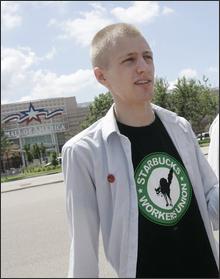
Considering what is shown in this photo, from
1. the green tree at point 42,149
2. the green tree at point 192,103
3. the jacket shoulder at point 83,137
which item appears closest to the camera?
the jacket shoulder at point 83,137

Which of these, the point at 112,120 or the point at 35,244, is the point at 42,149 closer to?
the point at 35,244

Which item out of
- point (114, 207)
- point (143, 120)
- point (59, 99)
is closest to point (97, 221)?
point (114, 207)

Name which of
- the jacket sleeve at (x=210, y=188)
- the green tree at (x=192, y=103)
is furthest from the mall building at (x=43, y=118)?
the jacket sleeve at (x=210, y=188)

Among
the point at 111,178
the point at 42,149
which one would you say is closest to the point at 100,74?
the point at 111,178

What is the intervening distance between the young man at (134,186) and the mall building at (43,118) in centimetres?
4008

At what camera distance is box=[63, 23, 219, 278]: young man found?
128cm

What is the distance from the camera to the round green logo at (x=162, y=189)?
52.6 inches

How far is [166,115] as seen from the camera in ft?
4.99

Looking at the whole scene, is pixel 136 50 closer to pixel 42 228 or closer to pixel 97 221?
pixel 97 221

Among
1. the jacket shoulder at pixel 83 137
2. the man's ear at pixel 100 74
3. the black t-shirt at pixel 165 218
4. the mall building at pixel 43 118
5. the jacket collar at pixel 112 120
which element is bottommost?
the black t-shirt at pixel 165 218

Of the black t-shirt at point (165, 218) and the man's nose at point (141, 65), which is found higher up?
the man's nose at point (141, 65)

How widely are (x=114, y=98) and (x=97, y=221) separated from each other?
0.45 meters

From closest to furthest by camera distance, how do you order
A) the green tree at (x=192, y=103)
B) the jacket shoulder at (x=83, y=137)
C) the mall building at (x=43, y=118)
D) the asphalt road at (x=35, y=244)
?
the jacket shoulder at (x=83, y=137) < the asphalt road at (x=35, y=244) < the green tree at (x=192, y=103) < the mall building at (x=43, y=118)

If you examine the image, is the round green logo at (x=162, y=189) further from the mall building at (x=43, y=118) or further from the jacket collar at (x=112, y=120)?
the mall building at (x=43, y=118)
